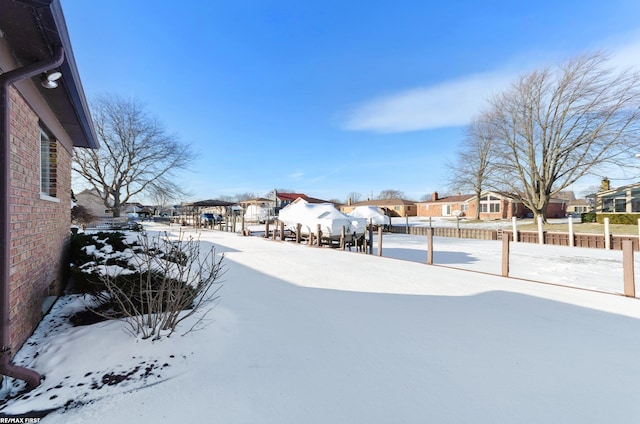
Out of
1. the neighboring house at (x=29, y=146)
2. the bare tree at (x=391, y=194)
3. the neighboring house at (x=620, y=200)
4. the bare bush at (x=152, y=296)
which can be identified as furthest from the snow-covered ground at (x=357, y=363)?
the bare tree at (x=391, y=194)

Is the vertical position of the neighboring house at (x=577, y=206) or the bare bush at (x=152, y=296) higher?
the neighboring house at (x=577, y=206)

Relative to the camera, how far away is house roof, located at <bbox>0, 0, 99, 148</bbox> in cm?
219

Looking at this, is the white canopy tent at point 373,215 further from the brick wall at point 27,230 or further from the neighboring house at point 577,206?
the neighboring house at point 577,206

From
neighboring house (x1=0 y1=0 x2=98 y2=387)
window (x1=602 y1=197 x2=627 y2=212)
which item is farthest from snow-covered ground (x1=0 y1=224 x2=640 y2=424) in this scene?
window (x1=602 y1=197 x2=627 y2=212)

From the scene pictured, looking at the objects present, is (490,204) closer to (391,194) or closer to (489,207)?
(489,207)

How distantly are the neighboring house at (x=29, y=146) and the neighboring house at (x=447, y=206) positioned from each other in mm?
43130

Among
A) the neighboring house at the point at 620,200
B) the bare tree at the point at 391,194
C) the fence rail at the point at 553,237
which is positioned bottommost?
the fence rail at the point at 553,237

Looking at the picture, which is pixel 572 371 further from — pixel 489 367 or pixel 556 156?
pixel 556 156

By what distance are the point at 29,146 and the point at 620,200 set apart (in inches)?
1389

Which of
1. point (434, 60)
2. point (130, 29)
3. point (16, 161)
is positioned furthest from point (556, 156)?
point (16, 161)

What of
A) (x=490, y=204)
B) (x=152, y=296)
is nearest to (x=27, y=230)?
(x=152, y=296)

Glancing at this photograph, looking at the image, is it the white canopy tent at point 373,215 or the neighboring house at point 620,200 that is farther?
the white canopy tent at point 373,215

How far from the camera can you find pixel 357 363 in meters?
2.82

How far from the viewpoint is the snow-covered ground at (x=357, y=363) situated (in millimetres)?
2146
